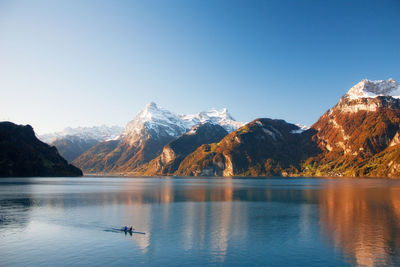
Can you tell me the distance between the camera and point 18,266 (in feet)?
129

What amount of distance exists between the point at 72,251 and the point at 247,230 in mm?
32168

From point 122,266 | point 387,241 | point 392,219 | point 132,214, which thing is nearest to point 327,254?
point 387,241

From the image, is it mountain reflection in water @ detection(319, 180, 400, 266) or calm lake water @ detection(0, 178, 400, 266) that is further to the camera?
mountain reflection in water @ detection(319, 180, 400, 266)

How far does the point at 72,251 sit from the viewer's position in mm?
46312

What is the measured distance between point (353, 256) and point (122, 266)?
31.8 m

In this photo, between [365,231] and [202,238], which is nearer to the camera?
[202,238]

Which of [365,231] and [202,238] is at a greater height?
[365,231]

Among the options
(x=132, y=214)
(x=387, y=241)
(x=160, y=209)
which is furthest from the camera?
(x=160, y=209)

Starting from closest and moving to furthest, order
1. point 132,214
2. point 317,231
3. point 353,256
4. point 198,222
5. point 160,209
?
point 353,256
point 317,231
point 198,222
point 132,214
point 160,209

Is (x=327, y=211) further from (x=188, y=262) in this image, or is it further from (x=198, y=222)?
(x=188, y=262)

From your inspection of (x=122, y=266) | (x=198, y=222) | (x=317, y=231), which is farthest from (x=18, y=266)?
(x=317, y=231)

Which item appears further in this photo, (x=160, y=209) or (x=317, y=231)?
(x=160, y=209)

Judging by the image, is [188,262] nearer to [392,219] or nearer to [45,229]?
[45,229]

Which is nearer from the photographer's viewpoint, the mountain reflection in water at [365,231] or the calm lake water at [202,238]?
the calm lake water at [202,238]
